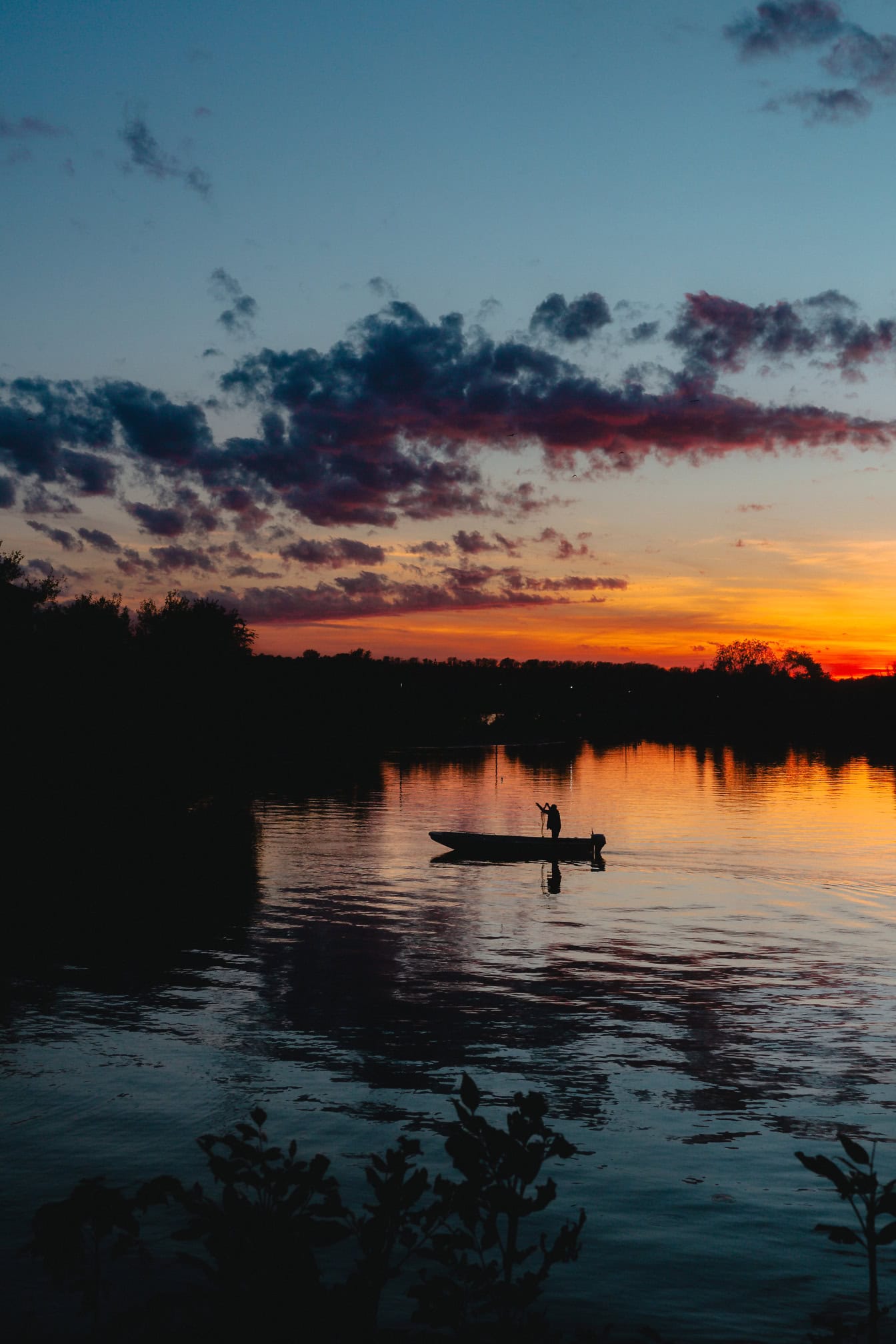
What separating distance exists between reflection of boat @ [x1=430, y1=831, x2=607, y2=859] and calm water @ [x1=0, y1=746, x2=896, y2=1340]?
662cm

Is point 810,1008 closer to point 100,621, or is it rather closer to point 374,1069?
point 374,1069

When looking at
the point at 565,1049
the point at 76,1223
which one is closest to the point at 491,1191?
the point at 76,1223

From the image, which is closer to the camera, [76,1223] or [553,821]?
[76,1223]

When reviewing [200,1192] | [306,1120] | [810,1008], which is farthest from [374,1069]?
[200,1192]

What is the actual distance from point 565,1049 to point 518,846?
4882 cm

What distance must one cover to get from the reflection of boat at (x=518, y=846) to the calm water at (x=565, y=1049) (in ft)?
21.7

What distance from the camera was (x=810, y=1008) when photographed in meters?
33.9

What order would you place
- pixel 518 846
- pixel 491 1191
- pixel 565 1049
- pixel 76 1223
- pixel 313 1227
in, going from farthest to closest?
pixel 518 846, pixel 565 1049, pixel 491 1191, pixel 313 1227, pixel 76 1223

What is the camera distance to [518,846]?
3014 inches

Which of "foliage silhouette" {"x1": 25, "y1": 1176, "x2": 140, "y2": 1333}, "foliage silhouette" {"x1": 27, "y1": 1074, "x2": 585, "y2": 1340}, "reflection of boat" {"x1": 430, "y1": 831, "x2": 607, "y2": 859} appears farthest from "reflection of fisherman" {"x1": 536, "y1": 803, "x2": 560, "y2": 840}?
"foliage silhouette" {"x1": 25, "y1": 1176, "x2": 140, "y2": 1333}

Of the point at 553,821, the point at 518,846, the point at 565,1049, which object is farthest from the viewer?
the point at 518,846

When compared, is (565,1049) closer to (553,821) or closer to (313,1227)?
(313,1227)

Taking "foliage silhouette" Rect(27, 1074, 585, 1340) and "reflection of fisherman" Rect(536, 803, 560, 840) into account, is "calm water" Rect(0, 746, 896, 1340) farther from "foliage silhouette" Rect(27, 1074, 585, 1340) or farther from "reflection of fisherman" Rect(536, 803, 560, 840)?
"foliage silhouette" Rect(27, 1074, 585, 1340)

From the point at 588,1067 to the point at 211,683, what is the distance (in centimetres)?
9141
